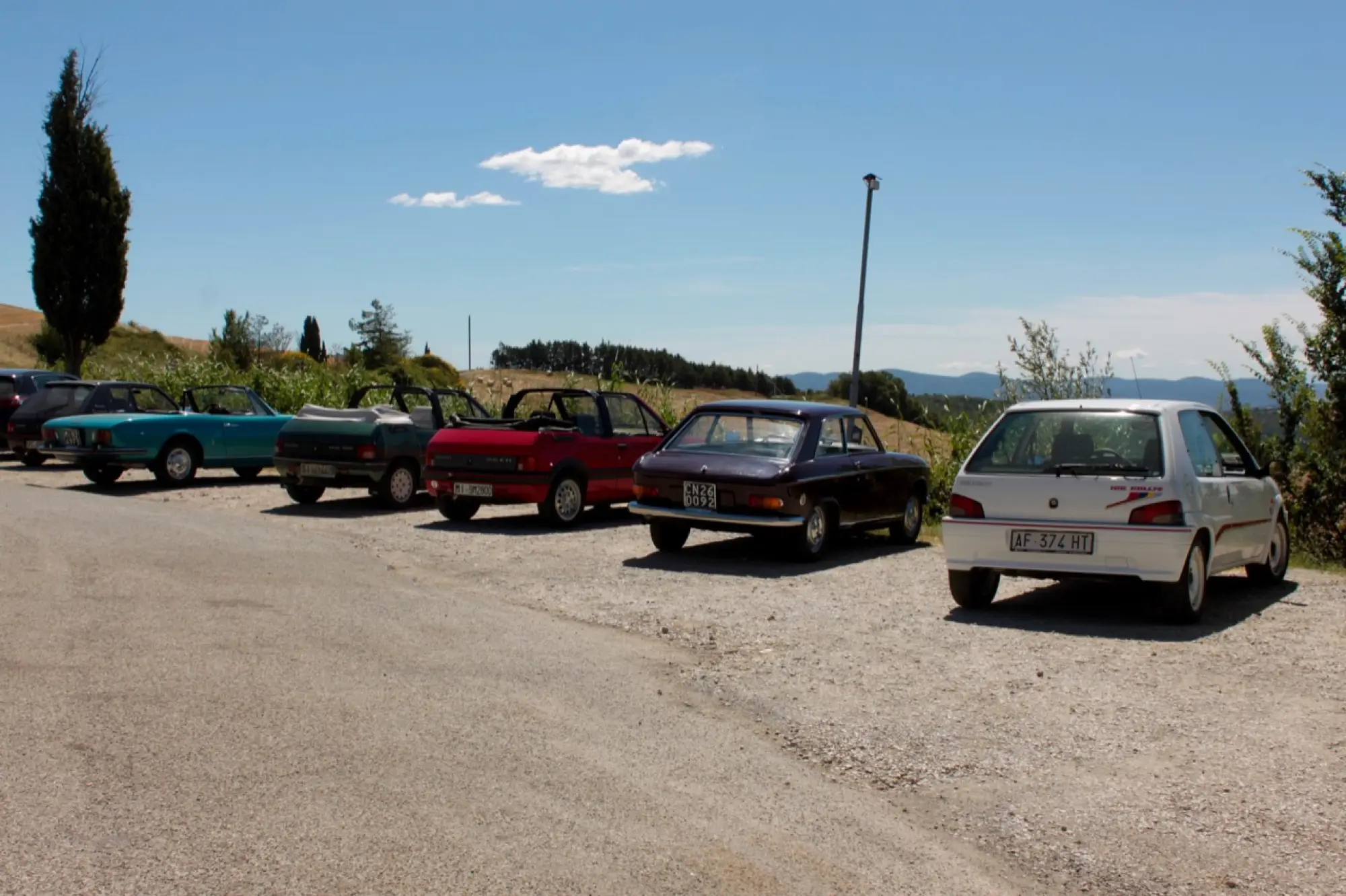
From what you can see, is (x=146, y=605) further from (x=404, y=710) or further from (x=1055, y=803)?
(x=1055, y=803)

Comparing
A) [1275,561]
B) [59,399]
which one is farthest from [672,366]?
[1275,561]

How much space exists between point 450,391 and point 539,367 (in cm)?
3426

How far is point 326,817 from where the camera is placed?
4.37 m

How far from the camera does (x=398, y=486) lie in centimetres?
1648

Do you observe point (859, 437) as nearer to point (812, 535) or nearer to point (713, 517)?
point (812, 535)

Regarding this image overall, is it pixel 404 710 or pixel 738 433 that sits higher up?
pixel 738 433

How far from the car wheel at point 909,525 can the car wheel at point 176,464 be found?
11196 mm

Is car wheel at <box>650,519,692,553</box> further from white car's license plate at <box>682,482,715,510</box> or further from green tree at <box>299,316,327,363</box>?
green tree at <box>299,316,327,363</box>

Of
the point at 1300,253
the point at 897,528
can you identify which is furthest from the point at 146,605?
the point at 1300,253

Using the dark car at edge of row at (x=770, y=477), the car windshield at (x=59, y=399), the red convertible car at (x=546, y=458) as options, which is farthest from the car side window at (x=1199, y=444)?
the car windshield at (x=59, y=399)

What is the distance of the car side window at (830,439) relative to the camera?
40.1ft

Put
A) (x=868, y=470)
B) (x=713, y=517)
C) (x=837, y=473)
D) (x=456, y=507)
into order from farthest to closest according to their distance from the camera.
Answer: (x=456, y=507), (x=868, y=470), (x=837, y=473), (x=713, y=517)

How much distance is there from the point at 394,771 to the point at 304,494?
12738 mm

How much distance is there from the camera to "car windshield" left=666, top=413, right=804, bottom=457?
12008 millimetres
